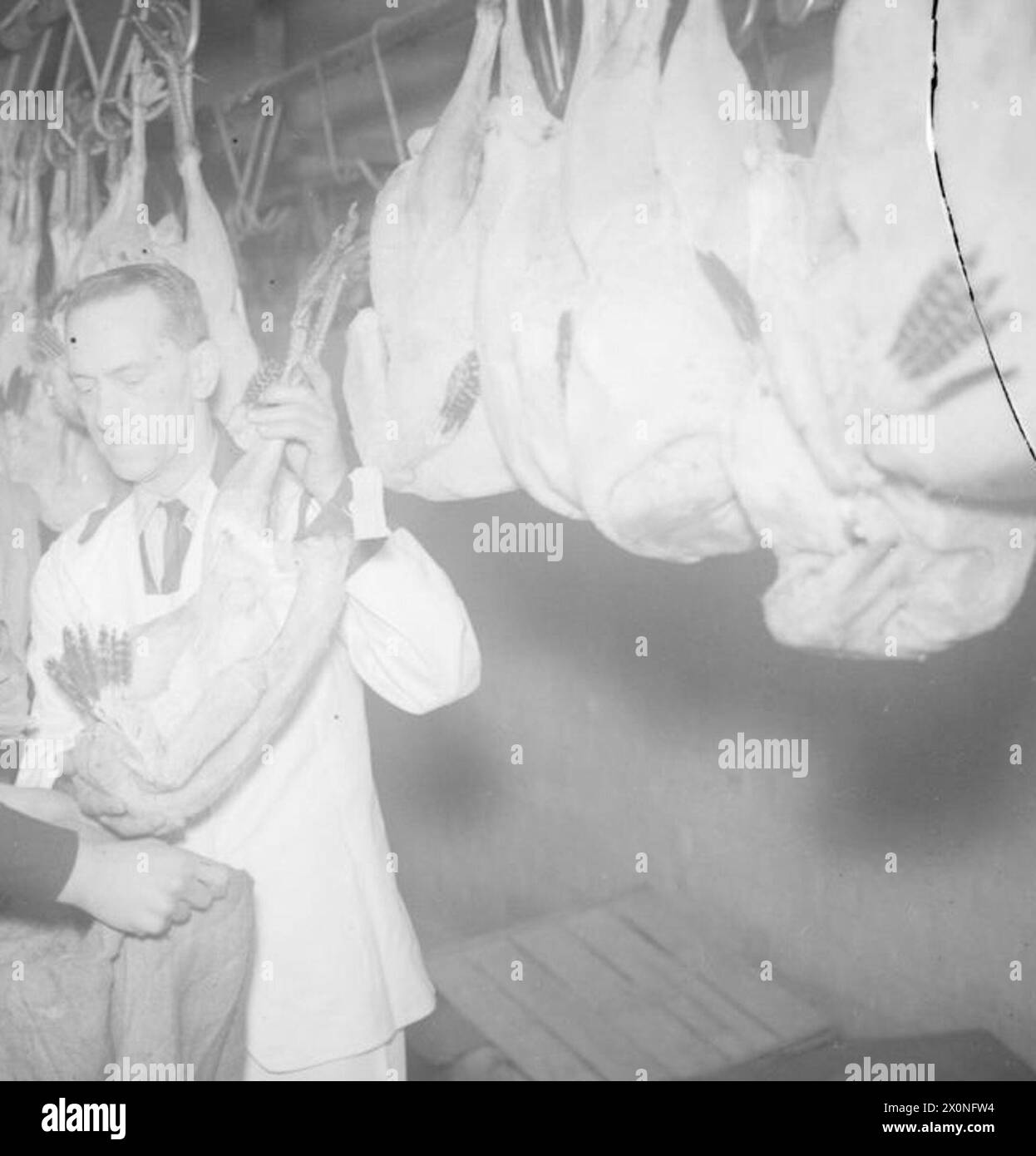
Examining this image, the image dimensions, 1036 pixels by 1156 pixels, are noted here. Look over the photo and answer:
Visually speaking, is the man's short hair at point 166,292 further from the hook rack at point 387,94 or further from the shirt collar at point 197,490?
the hook rack at point 387,94

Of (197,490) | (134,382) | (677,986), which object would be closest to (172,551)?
(197,490)

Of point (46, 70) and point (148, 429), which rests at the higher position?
point (46, 70)

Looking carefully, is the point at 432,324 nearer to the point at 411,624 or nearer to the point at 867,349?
the point at 411,624

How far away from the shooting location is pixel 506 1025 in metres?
1.63

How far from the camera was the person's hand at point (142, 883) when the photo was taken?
1.66 metres

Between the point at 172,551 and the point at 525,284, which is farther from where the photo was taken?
the point at 172,551

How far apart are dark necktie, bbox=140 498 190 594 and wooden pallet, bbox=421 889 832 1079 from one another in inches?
22.3

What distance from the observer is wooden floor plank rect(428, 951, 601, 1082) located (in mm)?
1612

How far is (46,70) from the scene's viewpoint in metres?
1.79

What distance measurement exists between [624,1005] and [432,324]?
835mm

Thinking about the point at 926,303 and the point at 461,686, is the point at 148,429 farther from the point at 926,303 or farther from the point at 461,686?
the point at 926,303

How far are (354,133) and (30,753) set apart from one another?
88 cm

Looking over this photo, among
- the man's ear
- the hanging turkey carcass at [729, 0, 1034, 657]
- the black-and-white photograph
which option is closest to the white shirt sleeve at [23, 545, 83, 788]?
the black-and-white photograph
